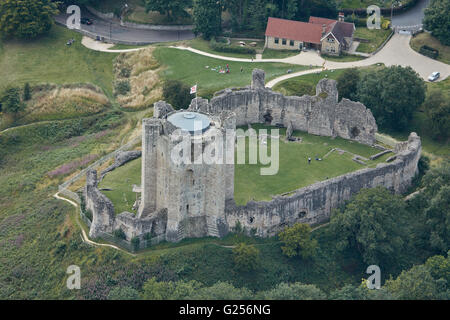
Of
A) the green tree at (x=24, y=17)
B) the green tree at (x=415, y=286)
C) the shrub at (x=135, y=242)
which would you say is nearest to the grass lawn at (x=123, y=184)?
the shrub at (x=135, y=242)

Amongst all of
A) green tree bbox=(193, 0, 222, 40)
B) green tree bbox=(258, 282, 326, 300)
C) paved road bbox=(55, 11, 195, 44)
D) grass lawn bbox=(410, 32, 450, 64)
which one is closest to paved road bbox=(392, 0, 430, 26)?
grass lawn bbox=(410, 32, 450, 64)

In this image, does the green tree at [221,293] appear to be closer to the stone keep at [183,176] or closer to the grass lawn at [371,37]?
the stone keep at [183,176]

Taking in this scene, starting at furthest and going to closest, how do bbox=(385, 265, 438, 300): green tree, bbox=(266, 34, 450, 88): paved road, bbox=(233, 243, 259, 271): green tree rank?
bbox=(266, 34, 450, 88): paved road → bbox=(233, 243, 259, 271): green tree → bbox=(385, 265, 438, 300): green tree

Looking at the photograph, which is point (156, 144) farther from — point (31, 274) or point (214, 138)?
point (31, 274)

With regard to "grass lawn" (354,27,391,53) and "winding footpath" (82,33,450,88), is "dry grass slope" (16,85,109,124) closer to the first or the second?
"winding footpath" (82,33,450,88)

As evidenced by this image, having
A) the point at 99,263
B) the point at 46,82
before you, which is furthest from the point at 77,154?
the point at 99,263
